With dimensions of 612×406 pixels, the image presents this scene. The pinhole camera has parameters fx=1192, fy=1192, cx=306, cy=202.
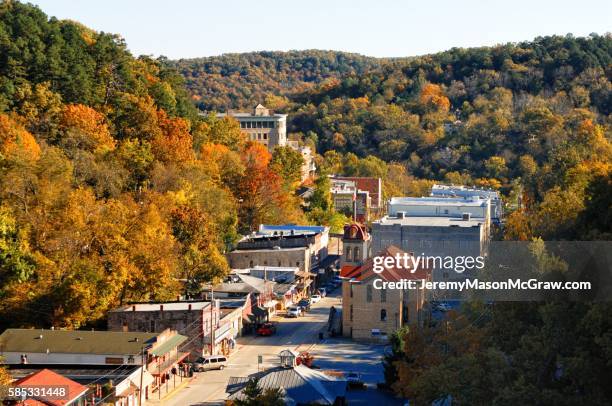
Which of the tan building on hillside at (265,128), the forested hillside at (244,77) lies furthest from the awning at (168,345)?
the forested hillside at (244,77)

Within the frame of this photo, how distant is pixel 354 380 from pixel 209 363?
5.75 meters

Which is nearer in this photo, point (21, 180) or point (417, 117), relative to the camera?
point (21, 180)

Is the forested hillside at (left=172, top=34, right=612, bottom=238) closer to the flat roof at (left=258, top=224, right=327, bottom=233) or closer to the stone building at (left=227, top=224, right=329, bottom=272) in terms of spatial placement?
the flat roof at (left=258, top=224, right=327, bottom=233)

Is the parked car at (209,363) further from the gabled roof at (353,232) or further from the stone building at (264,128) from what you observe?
the stone building at (264,128)

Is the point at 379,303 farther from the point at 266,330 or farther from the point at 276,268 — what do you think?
the point at 276,268

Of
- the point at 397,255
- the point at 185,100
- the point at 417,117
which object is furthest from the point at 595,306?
the point at 417,117

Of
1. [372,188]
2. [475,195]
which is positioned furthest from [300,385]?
[372,188]

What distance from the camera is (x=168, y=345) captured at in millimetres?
38656

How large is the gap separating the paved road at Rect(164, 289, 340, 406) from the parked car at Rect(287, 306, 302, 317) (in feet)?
1.10

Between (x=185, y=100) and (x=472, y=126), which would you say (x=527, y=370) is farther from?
(x=472, y=126)

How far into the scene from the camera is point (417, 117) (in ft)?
386

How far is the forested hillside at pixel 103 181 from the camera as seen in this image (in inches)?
1640

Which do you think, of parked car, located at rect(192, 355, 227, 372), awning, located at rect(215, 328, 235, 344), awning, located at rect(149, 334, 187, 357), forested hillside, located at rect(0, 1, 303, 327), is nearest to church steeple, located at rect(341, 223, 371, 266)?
forested hillside, located at rect(0, 1, 303, 327)

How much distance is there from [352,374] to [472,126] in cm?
7340
